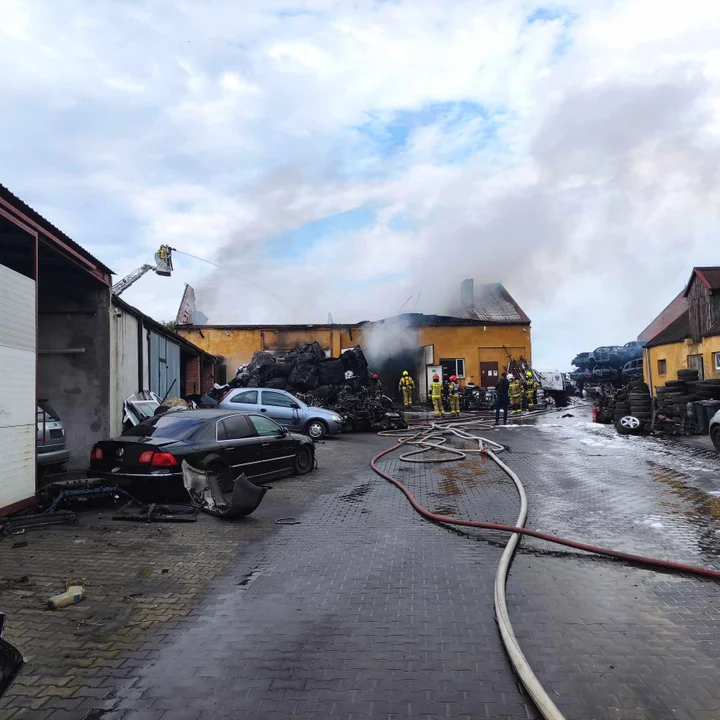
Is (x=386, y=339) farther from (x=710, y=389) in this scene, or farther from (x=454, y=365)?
(x=710, y=389)

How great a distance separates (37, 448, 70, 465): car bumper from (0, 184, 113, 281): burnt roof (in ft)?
9.16

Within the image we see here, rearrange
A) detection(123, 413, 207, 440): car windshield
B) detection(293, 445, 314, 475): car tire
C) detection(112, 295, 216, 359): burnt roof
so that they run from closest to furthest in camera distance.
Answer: detection(123, 413, 207, 440): car windshield
detection(293, 445, 314, 475): car tire
detection(112, 295, 216, 359): burnt roof

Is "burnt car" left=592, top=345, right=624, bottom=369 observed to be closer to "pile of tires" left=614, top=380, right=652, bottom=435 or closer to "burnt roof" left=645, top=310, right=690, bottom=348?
"burnt roof" left=645, top=310, right=690, bottom=348

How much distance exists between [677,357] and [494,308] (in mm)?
14397

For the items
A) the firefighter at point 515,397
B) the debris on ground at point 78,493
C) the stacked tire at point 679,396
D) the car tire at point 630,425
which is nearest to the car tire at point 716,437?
the stacked tire at point 679,396

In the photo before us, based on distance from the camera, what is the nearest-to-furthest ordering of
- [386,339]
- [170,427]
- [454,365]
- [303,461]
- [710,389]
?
[170,427] → [303,461] → [710,389] → [386,339] → [454,365]

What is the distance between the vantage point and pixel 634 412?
17562 mm

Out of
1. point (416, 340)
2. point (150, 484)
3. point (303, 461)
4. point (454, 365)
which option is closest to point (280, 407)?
point (303, 461)

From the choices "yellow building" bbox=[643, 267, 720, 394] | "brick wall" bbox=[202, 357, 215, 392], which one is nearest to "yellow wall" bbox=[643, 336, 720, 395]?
"yellow building" bbox=[643, 267, 720, 394]

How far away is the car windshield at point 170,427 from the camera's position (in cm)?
765

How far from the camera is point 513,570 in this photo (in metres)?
4.88

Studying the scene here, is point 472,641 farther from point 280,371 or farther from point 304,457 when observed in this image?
point 280,371

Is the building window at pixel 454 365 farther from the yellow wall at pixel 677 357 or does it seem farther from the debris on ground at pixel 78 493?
the debris on ground at pixel 78 493

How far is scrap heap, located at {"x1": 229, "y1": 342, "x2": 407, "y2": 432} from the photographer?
62.4 ft
